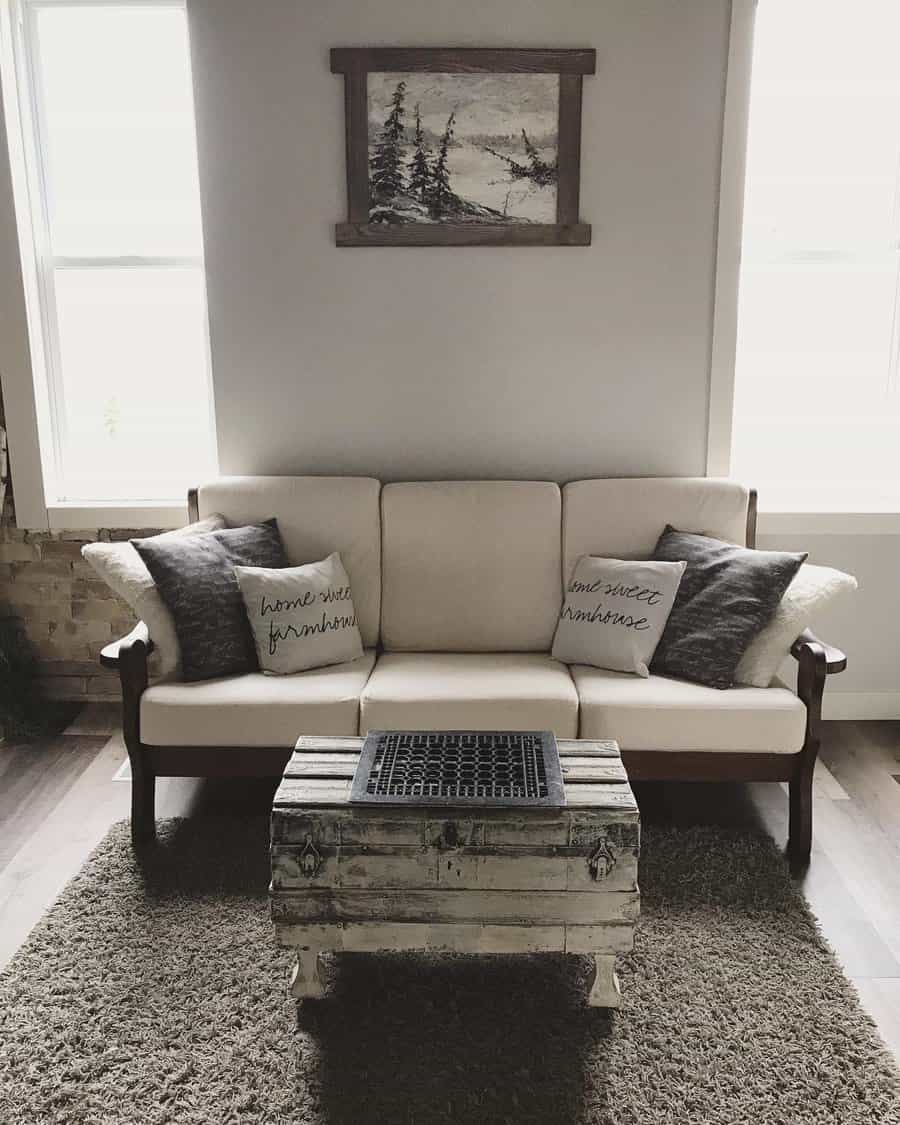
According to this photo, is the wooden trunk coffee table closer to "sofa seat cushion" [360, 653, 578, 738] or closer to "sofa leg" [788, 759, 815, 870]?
"sofa seat cushion" [360, 653, 578, 738]

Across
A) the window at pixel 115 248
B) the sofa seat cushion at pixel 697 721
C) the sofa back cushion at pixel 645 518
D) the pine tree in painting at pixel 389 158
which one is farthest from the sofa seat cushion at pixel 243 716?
the pine tree in painting at pixel 389 158

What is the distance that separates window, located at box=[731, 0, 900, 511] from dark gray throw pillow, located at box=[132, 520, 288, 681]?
188 centimetres

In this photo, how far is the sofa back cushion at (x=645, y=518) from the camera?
3.25 meters

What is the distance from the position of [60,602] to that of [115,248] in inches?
51.7

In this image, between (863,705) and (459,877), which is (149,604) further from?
(863,705)

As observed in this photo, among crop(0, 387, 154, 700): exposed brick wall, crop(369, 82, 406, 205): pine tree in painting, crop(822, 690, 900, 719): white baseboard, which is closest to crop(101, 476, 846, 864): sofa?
crop(0, 387, 154, 700): exposed brick wall

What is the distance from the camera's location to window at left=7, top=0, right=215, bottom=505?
11.2ft

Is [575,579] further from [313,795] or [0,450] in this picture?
[0,450]

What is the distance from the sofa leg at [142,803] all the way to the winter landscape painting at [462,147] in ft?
6.32

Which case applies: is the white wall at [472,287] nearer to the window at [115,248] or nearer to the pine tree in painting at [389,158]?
the pine tree in painting at [389,158]

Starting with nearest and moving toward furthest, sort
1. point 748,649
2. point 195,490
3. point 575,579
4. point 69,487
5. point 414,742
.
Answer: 1. point 414,742
2. point 748,649
3. point 575,579
4. point 195,490
5. point 69,487

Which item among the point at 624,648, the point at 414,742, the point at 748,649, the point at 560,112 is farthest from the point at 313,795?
the point at 560,112

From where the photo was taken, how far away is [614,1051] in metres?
2.01

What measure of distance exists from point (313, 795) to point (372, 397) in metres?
1.73
